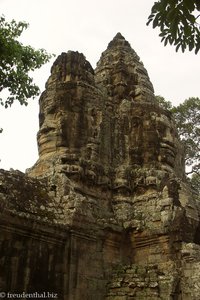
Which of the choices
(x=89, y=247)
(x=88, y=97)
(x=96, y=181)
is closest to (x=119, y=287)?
(x=89, y=247)

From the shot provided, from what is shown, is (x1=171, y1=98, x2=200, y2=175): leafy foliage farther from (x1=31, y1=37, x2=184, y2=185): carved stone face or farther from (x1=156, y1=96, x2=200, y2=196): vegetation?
(x1=31, y1=37, x2=184, y2=185): carved stone face

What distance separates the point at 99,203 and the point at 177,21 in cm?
856

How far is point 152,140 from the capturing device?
1349 centimetres

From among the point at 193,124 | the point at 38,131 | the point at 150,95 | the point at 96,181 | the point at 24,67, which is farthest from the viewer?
the point at 193,124

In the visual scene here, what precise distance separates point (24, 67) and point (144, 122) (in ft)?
19.2

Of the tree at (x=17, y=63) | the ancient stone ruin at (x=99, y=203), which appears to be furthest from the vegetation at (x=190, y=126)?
the tree at (x=17, y=63)

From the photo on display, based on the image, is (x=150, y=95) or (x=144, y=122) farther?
(x=150, y=95)

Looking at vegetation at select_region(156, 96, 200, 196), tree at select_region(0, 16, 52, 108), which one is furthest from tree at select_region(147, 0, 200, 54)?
vegetation at select_region(156, 96, 200, 196)

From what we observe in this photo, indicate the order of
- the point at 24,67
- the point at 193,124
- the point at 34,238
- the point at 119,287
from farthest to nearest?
the point at 193,124
the point at 119,287
the point at 34,238
the point at 24,67

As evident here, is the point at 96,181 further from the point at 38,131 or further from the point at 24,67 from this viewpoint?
the point at 24,67

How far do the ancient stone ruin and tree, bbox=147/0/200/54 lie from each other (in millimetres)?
6171

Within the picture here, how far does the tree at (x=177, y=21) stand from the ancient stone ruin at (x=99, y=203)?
6171 millimetres

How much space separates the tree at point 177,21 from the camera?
388cm

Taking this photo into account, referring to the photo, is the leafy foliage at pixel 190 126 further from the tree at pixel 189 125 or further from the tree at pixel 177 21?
the tree at pixel 177 21
